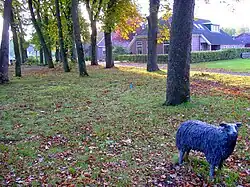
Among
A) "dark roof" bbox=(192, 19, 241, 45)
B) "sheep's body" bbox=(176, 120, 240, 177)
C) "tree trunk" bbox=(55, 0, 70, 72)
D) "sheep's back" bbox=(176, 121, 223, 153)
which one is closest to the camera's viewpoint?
"sheep's body" bbox=(176, 120, 240, 177)

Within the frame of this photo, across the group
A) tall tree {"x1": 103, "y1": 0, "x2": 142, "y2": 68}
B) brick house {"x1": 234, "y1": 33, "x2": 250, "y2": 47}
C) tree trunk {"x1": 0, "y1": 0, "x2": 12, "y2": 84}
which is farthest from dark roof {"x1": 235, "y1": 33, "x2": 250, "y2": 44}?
tree trunk {"x1": 0, "y1": 0, "x2": 12, "y2": 84}

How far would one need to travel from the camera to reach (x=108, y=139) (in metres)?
6.09

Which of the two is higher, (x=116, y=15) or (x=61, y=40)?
(x=116, y=15)

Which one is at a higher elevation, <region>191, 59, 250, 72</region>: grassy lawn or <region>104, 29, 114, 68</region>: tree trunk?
<region>104, 29, 114, 68</region>: tree trunk

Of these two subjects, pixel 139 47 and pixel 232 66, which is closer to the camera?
pixel 232 66


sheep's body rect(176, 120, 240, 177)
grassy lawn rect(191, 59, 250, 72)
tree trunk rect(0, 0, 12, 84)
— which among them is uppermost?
tree trunk rect(0, 0, 12, 84)

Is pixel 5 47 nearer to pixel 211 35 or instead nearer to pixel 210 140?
pixel 210 140

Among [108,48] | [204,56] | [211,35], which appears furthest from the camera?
[211,35]

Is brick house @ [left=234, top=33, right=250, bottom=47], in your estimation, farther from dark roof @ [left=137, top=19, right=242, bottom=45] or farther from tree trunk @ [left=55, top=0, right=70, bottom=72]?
tree trunk @ [left=55, top=0, right=70, bottom=72]

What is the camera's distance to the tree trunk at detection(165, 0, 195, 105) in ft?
27.0

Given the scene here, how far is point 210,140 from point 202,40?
143 feet

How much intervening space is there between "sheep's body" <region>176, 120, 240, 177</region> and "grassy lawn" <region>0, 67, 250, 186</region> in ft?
1.21

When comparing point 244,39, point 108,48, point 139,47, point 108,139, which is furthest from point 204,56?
point 108,139

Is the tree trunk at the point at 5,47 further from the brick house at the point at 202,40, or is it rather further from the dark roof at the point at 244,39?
the dark roof at the point at 244,39
